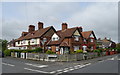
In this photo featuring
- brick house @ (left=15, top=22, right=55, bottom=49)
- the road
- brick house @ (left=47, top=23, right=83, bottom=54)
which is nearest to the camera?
the road

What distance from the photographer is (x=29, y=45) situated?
42719 millimetres

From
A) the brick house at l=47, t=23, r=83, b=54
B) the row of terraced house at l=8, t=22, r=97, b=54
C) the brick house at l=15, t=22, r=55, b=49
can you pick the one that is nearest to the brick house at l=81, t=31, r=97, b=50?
the row of terraced house at l=8, t=22, r=97, b=54

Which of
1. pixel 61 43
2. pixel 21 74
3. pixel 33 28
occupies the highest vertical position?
pixel 33 28

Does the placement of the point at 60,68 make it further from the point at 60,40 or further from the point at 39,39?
the point at 39,39

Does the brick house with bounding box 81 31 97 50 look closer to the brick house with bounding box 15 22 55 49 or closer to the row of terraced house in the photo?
the row of terraced house

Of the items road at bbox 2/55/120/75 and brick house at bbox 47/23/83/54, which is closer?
road at bbox 2/55/120/75

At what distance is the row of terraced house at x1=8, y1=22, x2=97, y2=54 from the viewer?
3360cm

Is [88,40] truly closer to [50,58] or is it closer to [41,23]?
[41,23]

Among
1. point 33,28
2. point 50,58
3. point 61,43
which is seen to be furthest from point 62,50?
point 33,28

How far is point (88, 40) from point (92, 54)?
1426 centimetres

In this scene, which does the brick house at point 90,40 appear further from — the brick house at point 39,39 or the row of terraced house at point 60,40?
the brick house at point 39,39

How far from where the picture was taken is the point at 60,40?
A: 3481cm

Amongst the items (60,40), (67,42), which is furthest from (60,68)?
(60,40)

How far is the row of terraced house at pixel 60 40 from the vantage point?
33603 mm
